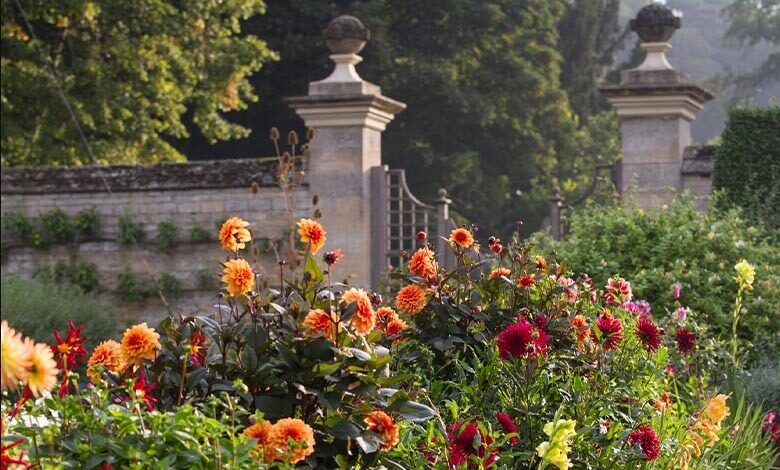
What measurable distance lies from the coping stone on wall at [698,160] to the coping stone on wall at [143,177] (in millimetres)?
3359

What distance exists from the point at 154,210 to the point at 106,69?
552 cm

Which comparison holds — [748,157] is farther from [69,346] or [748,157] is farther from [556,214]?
[69,346]

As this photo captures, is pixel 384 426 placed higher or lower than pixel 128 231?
lower

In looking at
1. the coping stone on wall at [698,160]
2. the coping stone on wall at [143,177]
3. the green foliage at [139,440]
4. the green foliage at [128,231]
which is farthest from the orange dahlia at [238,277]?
the green foliage at [128,231]

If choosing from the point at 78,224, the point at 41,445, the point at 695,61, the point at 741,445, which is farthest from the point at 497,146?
the point at 695,61

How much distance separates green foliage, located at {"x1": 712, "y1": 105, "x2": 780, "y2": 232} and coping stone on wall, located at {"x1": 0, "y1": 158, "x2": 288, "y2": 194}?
3.61 m

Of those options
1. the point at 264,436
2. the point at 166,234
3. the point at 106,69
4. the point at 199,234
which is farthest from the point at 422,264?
the point at 106,69

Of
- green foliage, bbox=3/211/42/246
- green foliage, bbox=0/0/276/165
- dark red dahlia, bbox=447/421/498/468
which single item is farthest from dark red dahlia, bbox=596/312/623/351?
green foliage, bbox=0/0/276/165

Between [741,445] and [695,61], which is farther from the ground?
[695,61]

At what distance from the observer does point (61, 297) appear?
11672 mm

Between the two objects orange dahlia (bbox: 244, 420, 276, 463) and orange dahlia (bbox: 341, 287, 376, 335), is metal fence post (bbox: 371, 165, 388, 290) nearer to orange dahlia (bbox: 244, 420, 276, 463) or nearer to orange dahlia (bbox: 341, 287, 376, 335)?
orange dahlia (bbox: 341, 287, 376, 335)

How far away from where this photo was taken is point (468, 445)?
3.58 metres

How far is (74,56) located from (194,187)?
6.13 m

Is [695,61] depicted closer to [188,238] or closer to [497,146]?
[497,146]
